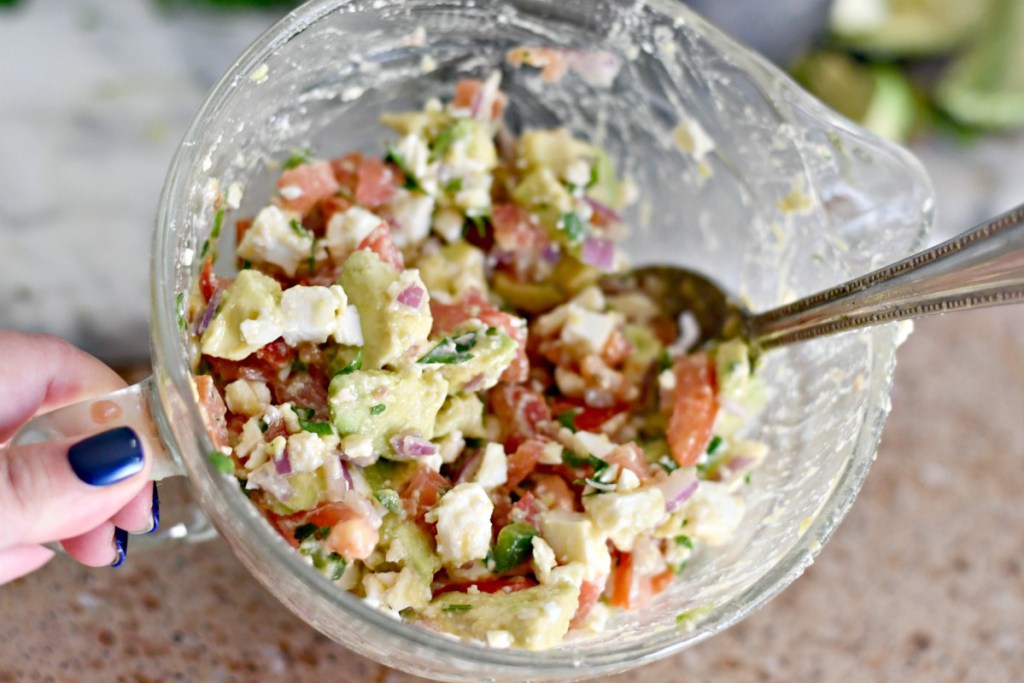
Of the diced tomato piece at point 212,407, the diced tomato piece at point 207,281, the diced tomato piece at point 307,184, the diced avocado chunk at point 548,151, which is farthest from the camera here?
the diced avocado chunk at point 548,151

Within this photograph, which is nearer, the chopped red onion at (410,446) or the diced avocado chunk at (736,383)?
the chopped red onion at (410,446)

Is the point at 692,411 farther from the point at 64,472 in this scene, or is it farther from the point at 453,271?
the point at 64,472

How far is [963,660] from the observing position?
59.7 inches

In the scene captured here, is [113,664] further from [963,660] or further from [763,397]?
[963,660]

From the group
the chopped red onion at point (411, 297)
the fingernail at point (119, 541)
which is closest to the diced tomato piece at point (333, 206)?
the chopped red onion at point (411, 297)

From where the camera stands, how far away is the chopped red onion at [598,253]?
1339 mm

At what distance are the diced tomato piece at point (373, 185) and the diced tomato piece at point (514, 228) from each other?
0.14 meters

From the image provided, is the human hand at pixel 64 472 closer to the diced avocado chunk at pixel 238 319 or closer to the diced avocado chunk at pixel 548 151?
the diced avocado chunk at pixel 238 319

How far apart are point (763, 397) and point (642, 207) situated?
1.17 feet

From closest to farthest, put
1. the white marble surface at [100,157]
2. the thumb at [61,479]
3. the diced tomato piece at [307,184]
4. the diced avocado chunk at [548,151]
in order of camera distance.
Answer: the thumb at [61,479] < the diced tomato piece at [307,184] < the diced avocado chunk at [548,151] < the white marble surface at [100,157]

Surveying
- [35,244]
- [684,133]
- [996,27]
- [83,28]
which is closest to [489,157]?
[684,133]

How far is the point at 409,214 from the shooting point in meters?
1.26

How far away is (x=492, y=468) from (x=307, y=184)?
1.39ft

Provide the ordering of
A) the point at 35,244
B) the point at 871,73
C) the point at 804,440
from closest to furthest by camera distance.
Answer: the point at 804,440 → the point at 35,244 → the point at 871,73
